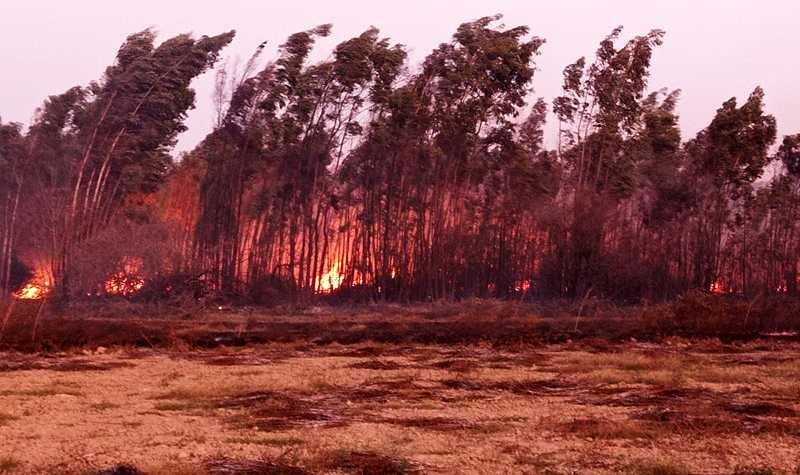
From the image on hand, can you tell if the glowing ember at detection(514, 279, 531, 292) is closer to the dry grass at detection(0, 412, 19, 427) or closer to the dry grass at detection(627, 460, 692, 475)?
the dry grass at detection(0, 412, 19, 427)

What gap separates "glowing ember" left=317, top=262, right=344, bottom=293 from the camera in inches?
1262

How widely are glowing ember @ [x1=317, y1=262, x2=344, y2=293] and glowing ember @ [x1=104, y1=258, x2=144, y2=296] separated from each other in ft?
19.9

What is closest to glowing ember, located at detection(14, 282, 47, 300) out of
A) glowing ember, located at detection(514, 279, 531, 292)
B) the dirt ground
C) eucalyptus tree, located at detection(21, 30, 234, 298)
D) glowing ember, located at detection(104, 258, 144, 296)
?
eucalyptus tree, located at detection(21, 30, 234, 298)

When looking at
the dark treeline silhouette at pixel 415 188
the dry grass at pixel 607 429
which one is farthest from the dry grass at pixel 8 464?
the dark treeline silhouette at pixel 415 188

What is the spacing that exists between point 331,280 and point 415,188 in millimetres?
4403

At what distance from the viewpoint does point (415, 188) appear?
32938 mm

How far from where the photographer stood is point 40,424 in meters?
9.89

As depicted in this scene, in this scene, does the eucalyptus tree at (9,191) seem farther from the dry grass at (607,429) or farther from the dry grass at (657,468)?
the dry grass at (657,468)

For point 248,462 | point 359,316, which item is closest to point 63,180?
point 359,316

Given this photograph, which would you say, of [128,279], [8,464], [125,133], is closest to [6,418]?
[8,464]

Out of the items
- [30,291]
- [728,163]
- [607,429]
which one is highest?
[728,163]

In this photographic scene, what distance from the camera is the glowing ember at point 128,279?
28453mm

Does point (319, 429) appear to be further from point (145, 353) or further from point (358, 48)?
point (358, 48)

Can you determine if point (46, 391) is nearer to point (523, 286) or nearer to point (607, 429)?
point (607, 429)
